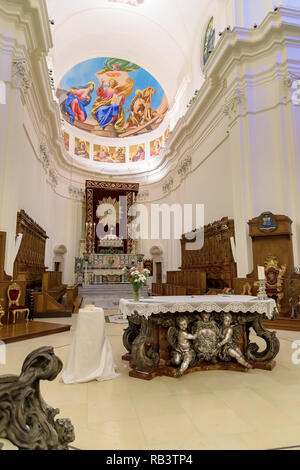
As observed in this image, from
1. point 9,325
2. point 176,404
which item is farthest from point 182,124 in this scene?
point 176,404

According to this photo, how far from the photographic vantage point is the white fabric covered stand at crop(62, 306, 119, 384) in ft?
12.2

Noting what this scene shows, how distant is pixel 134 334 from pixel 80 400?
164cm

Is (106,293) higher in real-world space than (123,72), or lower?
lower

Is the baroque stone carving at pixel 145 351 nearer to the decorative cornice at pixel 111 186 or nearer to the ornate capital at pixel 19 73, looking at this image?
the ornate capital at pixel 19 73

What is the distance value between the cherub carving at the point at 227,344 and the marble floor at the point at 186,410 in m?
0.23

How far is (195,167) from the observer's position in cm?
1430

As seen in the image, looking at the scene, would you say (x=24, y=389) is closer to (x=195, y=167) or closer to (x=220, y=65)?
(x=220, y=65)

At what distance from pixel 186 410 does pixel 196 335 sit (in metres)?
1.29

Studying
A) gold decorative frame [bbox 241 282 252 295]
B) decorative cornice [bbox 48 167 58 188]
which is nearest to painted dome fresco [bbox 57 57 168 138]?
decorative cornice [bbox 48 167 58 188]

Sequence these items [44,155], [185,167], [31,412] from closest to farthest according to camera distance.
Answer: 1. [31,412]
2. [44,155]
3. [185,167]

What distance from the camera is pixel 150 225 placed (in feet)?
64.8

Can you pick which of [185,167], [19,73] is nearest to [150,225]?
[185,167]

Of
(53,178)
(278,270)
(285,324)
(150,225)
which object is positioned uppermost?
(53,178)

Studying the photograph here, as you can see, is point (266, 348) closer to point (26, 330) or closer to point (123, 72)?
point (26, 330)
